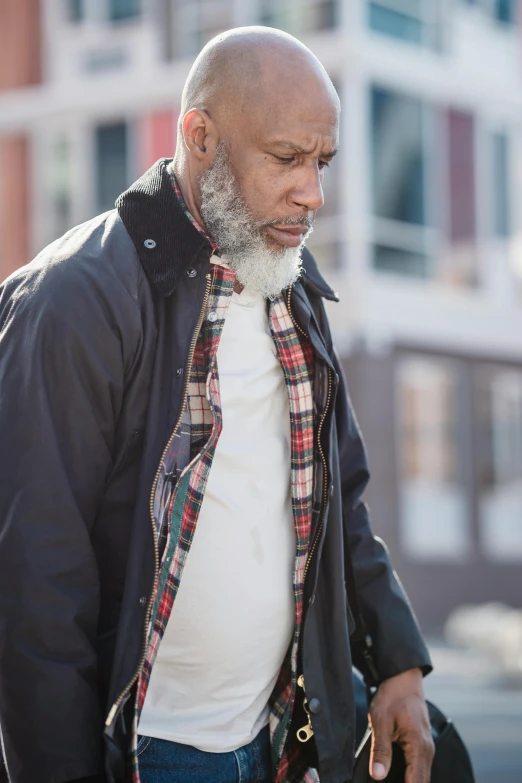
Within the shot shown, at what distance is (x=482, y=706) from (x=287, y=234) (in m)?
9.70

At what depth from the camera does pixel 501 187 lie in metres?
23.0

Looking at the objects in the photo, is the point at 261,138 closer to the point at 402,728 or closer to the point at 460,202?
the point at 402,728

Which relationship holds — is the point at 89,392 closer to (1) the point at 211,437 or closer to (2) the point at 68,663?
(1) the point at 211,437

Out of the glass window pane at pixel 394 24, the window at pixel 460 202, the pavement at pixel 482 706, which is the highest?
the glass window pane at pixel 394 24

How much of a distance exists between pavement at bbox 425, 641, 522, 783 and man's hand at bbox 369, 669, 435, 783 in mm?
5513

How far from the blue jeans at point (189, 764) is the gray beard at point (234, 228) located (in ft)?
3.23

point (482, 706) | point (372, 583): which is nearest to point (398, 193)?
point (482, 706)

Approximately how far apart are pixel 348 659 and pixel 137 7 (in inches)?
836

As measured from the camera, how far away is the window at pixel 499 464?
22.3 m

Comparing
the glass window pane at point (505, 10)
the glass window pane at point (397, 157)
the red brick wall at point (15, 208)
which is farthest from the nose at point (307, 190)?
the glass window pane at point (505, 10)

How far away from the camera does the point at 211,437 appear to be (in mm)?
2660

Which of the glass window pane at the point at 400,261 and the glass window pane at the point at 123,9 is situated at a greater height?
the glass window pane at the point at 123,9

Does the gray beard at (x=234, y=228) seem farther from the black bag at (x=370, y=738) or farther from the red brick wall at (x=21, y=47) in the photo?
the red brick wall at (x=21, y=47)

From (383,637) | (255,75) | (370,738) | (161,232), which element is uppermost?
(255,75)
